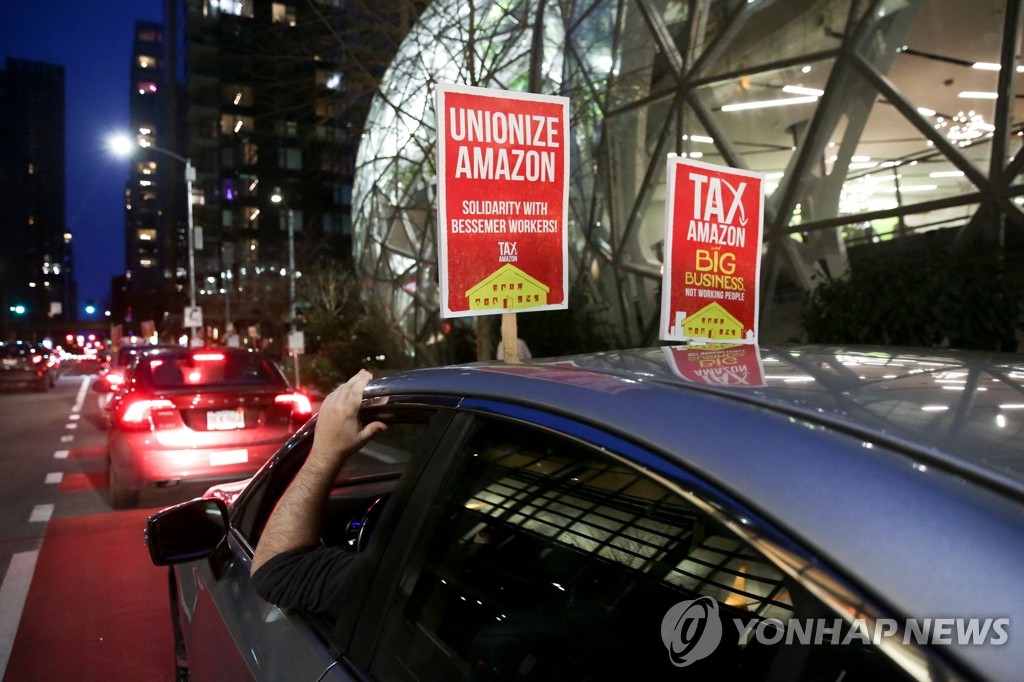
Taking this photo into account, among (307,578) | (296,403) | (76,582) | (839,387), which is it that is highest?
(839,387)

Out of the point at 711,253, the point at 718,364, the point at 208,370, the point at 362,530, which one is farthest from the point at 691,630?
the point at 208,370

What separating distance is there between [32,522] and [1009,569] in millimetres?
9072

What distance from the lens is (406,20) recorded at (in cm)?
1338

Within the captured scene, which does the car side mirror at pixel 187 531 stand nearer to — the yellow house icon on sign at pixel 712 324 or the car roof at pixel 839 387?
the car roof at pixel 839 387

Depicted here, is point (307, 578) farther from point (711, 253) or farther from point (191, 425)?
point (191, 425)

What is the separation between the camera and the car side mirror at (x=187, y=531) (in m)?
2.58

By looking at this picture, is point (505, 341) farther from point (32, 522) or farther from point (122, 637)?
point (32, 522)

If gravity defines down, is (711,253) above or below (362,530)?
above

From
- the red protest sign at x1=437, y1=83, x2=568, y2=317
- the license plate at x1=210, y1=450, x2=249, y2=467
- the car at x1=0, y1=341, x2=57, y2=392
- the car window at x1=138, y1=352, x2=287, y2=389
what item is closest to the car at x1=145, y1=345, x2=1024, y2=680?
the red protest sign at x1=437, y1=83, x2=568, y2=317

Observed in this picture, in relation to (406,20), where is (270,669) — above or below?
below

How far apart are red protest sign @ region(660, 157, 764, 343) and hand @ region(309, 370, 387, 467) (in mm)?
2776

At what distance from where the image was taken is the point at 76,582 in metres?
5.98

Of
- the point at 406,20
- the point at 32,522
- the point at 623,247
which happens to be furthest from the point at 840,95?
the point at 32,522

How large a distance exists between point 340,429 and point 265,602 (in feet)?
1.76
